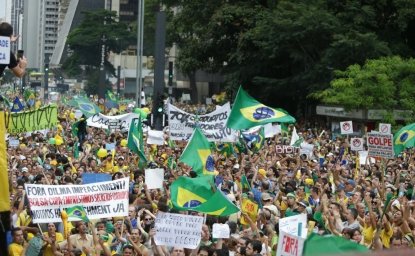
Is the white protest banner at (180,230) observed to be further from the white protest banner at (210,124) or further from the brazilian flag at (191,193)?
the white protest banner at (210,124)

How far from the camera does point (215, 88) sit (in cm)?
9225

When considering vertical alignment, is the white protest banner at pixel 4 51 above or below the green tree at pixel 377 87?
above

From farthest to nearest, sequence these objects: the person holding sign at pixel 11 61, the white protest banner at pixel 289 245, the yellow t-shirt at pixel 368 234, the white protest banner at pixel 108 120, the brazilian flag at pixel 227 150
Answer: the white protest banner at pixel 108 120
the brazilian flag at pixel 227 150
the yellow t-shirt at pixel 368 234
the white protest banner at pixel 289 245
the person holding sign at pixel 11 61

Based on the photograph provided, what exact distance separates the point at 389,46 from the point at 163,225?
38587 millimetres

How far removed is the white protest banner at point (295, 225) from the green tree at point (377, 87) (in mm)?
30152

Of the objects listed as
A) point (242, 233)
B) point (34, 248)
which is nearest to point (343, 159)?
point (242, 233)

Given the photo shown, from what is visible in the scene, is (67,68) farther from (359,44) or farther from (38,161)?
(38,161)

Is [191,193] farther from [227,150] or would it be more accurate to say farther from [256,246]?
[227,150]

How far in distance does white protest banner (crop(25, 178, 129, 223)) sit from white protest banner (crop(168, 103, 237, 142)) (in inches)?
424

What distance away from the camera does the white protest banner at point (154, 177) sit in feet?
51.9

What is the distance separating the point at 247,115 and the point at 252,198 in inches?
334

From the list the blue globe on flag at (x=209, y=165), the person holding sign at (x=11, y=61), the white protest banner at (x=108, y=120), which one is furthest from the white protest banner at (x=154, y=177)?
the white protest banner at (x=108, y=120)

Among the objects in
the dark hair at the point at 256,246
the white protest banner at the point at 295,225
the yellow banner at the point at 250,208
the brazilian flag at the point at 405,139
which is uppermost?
the white protest banner at the point at 295,225

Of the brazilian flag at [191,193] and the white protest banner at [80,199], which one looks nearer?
the white protest banner at [80,199]
